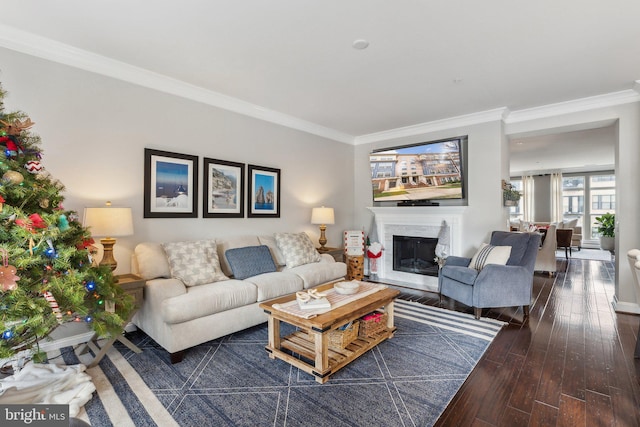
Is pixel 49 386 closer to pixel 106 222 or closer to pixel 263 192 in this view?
pixel 106 222

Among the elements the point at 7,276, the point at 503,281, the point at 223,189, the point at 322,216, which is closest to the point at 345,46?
the point at 223,189

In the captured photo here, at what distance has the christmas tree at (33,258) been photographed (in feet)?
5.41

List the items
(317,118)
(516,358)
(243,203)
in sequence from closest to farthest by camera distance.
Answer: (516,358) < (243,203) < (317,118)

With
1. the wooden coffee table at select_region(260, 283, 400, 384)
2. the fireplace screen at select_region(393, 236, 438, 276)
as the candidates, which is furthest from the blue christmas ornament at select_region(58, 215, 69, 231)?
the fireplace screen at select_region(393, 236, 438, 276)

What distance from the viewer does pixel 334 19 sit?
2.22m

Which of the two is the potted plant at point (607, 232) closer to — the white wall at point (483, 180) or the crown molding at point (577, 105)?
the white wall at point (483, 180)

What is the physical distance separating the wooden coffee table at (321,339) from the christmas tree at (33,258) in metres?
1.14

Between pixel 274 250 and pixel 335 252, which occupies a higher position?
pixel 274 250

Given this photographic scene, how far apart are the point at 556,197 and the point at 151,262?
11.3m

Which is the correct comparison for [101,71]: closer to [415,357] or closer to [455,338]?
[415,357]

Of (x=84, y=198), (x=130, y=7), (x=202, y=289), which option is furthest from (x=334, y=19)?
(x=84, y=198)

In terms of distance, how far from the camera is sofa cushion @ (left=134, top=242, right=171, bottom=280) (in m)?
2.77

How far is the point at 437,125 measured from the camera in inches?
185

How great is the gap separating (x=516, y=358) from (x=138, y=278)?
10.5ft
